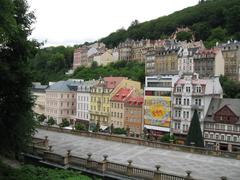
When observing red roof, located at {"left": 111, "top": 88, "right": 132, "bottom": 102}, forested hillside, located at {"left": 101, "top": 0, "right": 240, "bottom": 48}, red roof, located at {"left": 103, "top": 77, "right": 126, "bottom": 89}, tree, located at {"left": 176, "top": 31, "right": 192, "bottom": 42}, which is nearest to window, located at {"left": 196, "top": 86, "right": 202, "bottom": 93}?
red roof, located at {"left": 111, "top": 88, "right": 132, "bottom": 102}

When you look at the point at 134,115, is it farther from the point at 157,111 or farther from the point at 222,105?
the point at 222,105

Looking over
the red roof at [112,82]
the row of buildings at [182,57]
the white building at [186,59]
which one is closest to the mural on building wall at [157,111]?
the red roof at [112,82]

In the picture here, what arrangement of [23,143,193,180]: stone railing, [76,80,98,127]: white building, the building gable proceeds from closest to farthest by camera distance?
[23,143,193,180]: stone railing < the building gable < [76,80,98,127]: white building

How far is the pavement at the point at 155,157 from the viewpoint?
21.0 metres

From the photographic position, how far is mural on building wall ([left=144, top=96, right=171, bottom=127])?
67.2m

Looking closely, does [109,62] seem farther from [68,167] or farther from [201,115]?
[68,167]

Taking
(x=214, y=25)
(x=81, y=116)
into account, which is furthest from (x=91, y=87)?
(x=214, y=25)

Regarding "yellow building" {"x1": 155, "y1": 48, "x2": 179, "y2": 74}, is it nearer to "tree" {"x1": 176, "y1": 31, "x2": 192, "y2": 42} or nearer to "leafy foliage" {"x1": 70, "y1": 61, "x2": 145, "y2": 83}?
"leafy foliage" {"x1": 70, "y1": 61, "x2": 145, "y2": 83}

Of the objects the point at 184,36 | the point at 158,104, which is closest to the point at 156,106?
the point at 158,104

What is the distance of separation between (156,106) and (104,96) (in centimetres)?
1461

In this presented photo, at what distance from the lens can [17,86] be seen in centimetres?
2044

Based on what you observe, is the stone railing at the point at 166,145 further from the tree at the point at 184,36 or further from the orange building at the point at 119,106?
the tree at the point at 184,36

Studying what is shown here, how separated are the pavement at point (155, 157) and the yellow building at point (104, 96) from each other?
155ft

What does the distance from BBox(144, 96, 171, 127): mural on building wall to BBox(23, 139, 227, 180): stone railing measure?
4552 centimetres
